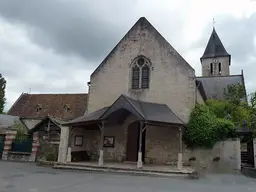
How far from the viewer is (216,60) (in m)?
37.3

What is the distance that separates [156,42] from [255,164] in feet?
31.6

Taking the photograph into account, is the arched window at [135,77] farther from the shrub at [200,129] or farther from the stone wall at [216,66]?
the stone wall at [216,66]

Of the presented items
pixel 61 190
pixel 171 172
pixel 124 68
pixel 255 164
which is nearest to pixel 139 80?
pixel 124 68

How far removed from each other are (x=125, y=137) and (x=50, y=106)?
1505 centimetres

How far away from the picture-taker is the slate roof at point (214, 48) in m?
37.6

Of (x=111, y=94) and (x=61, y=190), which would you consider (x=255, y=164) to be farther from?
(x=61, y=190)

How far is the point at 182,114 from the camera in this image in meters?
14.9

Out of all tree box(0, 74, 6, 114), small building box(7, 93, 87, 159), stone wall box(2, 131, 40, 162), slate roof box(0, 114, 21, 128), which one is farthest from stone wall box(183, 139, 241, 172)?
Result: tree box(0, 74, 6, 114)

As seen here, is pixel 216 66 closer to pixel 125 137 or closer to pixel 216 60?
pixel 216 60

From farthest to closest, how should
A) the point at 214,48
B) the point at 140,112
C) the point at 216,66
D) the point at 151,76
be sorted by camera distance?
the point at 214,48
the point at 216,66
the point at 151,76
the point at 140,112

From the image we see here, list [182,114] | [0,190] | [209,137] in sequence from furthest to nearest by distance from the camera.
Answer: [182,114], [209,137], [0,190]

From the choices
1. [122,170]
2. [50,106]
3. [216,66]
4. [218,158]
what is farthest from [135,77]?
[216,66]

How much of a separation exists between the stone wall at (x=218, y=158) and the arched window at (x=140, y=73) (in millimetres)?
5361

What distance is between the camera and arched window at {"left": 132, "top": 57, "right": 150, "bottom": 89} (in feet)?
53.8
